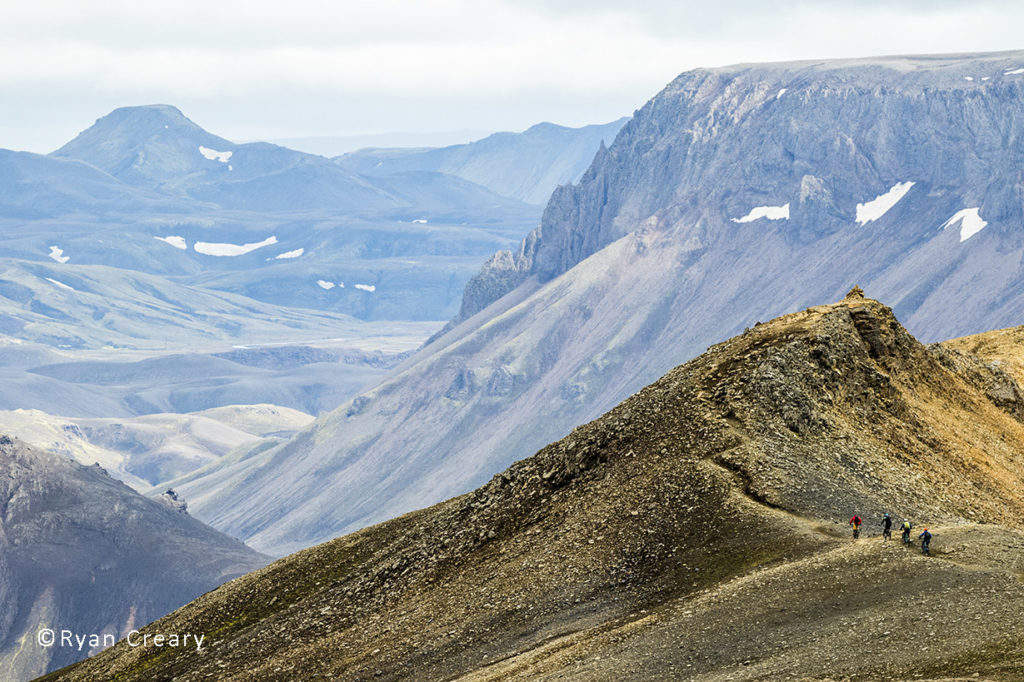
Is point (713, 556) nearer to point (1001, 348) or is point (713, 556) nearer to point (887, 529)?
point (887, 529)

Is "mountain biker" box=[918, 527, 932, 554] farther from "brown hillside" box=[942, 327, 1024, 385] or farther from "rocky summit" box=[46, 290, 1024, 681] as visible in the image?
"brown hillside" box=[942, 327, 1024, 385]

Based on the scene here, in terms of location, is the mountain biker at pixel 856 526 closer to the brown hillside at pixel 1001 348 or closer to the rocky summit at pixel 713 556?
the rocky summit at pixel 713 556

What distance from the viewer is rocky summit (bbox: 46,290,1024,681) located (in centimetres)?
5947

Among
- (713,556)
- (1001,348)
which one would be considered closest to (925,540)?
→ (713,556)

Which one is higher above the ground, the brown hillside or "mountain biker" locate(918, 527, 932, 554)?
the brown hillside

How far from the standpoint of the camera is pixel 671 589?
68.5 metres

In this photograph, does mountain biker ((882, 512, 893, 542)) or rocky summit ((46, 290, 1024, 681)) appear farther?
mountain biker ((882, 512, 893, 542))

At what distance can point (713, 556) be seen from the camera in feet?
229

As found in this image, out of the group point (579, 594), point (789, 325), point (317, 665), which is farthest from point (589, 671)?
point (789, 325)

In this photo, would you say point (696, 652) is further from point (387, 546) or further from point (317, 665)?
point (387, 546)

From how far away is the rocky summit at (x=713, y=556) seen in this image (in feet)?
195

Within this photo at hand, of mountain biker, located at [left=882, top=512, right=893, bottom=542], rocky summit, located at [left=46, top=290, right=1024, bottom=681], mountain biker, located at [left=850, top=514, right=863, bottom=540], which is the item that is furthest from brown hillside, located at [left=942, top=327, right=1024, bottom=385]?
mountain biker, located at [left=882, top=512, right=893, bottom=542]

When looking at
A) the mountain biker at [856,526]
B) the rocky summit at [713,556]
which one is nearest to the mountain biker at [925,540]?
the rocky summit at [713,556]

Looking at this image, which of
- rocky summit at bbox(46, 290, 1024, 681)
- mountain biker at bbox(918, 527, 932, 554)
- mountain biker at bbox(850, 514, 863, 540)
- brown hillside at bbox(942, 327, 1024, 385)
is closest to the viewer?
rocky summit at bbox(46, 290, 1024, 681)
